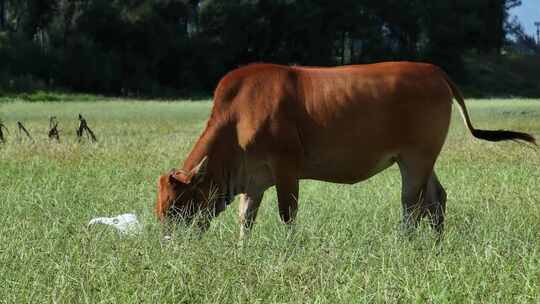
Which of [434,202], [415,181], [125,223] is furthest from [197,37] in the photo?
[125,223]

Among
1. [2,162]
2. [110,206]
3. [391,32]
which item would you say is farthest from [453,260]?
[391,32]

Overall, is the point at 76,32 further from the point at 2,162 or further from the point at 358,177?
the point at 358,177

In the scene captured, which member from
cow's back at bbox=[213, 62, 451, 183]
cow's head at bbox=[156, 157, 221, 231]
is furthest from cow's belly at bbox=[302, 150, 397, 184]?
cow's head at bbox=[156, 157, 221, 231]

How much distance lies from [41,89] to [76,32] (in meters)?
5.81

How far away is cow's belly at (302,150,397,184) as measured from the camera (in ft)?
24.0

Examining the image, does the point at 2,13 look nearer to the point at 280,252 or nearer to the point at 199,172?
the point at 199,172

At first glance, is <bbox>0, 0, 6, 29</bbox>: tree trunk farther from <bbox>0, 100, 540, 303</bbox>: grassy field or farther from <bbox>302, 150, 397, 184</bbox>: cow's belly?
<bbox>302, 150, 397, 184</bbox>: cow's belly

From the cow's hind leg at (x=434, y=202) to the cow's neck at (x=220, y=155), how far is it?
161 cm

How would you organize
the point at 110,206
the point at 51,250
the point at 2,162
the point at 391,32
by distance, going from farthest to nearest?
the point at 391,32, the point at 2,162, the point at 110,206, the point at 51,250

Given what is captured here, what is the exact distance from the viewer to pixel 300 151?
7.14m

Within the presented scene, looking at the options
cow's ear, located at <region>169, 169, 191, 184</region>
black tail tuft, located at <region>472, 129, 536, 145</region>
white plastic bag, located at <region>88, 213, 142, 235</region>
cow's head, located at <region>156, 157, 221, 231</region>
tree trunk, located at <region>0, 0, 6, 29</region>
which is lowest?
white plastic bag, located at <region>88, 213, 142, 235</region>

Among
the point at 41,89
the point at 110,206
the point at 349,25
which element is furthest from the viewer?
the point at 349,25

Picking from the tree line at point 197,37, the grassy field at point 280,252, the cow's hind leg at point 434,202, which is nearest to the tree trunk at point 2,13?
the tree line at point 197,37

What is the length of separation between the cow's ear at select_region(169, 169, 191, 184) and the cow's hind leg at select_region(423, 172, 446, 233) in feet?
6.58
